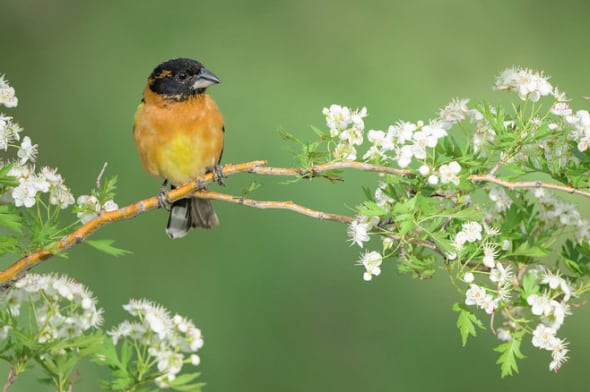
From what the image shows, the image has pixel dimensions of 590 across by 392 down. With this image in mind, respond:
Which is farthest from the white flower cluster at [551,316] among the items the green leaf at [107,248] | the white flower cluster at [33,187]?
the white flower cluster at [33,187]

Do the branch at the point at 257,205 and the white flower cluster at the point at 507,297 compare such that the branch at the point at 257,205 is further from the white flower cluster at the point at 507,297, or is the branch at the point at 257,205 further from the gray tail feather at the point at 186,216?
the gray tail feather at the point at 186,216

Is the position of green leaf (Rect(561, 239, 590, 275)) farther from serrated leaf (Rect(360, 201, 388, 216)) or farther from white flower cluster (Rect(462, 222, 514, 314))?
serrated leaf (Rect(360, 201, 388, 216))

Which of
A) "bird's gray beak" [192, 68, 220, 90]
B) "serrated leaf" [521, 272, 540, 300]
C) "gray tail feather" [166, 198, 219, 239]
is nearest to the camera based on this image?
"serrated leaf" [521, 272, 540, 300]

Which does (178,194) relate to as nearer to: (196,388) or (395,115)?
(196,388)

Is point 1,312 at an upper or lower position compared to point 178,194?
lower

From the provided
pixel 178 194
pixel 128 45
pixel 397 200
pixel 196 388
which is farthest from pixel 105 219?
pixel 128 45

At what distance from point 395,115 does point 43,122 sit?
2117mm

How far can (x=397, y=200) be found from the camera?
1.51m

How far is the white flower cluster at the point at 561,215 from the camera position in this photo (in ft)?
5.40

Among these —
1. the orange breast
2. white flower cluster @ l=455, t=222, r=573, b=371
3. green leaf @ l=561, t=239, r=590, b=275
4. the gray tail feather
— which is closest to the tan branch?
white flower cluster @ l=455, t=222, r=573, b=371

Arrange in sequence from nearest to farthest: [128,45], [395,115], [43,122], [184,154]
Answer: [184,154]
[395,115]
[43,122]
[128,45]

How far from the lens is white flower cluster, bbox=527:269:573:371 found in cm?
147

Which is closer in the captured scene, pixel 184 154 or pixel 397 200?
pixel 397 200

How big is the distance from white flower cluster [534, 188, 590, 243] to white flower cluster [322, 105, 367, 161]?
39 centimetres
